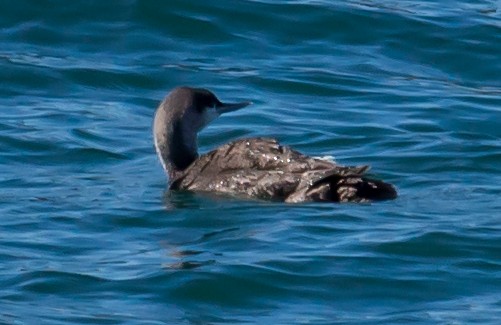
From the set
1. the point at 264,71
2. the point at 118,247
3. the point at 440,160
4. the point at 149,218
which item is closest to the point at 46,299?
the point at 118,247

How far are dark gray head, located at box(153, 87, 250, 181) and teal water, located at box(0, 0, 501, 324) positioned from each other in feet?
0.75

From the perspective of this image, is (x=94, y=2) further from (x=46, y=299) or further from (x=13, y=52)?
(x=46, y=299)

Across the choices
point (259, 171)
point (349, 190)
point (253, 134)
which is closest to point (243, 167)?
point (259, 171)

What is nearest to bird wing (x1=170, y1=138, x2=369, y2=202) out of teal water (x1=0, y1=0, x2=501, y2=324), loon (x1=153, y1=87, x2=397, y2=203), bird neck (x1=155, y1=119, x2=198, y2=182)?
loon (x1=153, y1=87, x2=397, y2=203)

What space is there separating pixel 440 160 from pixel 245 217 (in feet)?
7.06

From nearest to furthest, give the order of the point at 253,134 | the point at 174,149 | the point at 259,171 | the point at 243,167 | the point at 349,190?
the point at 349,190
the point at 259,171
the point at 243,167
the point at 174,149
the point at 253,134

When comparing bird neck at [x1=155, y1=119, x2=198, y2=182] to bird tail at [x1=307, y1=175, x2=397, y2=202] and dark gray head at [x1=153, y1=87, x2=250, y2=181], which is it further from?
bird tail at [x1=307, y1=175, x2=397, y2=202]

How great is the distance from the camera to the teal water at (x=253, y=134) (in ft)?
29.9

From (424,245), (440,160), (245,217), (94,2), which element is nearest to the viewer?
(424,245)

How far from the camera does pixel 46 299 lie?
9000 mm

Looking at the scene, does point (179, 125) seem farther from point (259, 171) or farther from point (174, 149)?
point (259, 171)

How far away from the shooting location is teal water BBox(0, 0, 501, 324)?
9.10 metres

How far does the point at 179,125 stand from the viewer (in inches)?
482

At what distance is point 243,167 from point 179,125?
37.9 inches
